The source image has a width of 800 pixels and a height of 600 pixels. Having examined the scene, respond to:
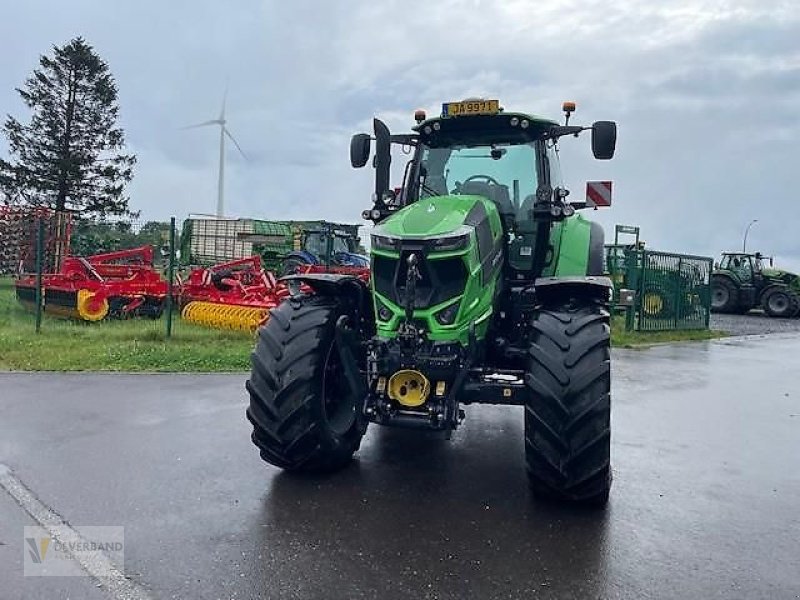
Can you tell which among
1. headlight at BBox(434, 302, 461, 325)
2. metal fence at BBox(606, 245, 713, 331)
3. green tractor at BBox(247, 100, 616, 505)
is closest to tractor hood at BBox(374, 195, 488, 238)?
green tractor at BBox(247, 100, 616, 505)

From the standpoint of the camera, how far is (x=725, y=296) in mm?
24828

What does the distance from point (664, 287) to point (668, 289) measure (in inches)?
8.3

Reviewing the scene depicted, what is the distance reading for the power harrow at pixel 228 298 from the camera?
1199 cm

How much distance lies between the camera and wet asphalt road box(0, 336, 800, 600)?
3371mm

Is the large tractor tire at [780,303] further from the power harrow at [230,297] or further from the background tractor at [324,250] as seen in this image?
the power harrow at [230,297]

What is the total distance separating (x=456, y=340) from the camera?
14.5 feet

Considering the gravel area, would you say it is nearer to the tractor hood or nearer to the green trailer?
the green trailer

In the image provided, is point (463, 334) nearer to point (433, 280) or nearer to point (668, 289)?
point (433, 280)

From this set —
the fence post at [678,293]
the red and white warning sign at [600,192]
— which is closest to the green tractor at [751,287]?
the fence post at [678,293]

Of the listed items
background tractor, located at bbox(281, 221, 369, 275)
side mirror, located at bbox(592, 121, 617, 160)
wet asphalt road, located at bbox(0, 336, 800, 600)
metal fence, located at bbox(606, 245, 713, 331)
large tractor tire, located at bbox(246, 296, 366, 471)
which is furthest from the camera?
background tractor, located at bbox(281, 221, 369, 275)

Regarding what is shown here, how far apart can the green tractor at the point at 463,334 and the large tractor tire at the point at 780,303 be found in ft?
73.1

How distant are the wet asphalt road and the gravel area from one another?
42.4ft

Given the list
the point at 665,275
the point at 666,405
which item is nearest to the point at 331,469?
the point at 666,405

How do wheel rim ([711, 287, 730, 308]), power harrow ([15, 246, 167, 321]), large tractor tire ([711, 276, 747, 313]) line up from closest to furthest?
1. power harrow ([15, 246, 167, 321])
2. large tractor tire ([711, 276, 747, 313])
3. wheel rim ([711, 287, 730, 308])
